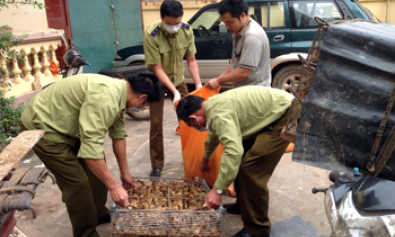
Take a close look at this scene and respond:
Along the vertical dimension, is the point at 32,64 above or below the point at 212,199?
above

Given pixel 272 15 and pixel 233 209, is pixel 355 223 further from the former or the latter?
pixel 272 15

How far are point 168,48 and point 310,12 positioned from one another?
354cm

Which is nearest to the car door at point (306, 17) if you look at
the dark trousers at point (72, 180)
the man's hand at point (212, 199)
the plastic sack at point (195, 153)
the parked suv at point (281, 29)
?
the parked suv at point (281, 29)

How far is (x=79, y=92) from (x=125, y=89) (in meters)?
0.31

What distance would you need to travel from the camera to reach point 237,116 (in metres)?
2.55

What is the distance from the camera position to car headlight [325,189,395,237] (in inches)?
67.9

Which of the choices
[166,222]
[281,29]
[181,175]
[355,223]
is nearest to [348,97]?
[355,223]

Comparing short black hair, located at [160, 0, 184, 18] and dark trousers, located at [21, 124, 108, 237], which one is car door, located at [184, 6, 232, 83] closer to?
short black hair, located at [160, 0, 184, 18]

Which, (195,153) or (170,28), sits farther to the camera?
(170,28)


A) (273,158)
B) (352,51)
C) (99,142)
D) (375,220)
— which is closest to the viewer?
(375,220)

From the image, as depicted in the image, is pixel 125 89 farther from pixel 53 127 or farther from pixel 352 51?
pixel 352 51

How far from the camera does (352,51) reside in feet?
6.16

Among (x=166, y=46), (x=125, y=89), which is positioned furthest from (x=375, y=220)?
(x=166, y=46)

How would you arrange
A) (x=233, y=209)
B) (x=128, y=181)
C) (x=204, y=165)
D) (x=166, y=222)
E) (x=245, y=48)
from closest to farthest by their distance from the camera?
(x=166, y=222) < (x=128, y=181) < (x=204, y=165) < (x=233, y=209) < (x=245, y=48)
